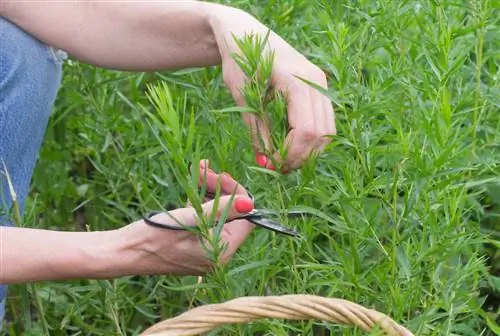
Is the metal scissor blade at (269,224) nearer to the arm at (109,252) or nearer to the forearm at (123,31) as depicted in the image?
the arm at (109,252)

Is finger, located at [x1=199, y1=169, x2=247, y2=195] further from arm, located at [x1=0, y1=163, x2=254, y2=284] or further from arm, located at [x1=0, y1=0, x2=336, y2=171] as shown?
arm, located at [x1=0, y1=0, x2=336, y2=171]

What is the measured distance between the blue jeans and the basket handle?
47cm

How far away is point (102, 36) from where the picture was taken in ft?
6.40

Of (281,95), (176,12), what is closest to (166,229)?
(281,95)

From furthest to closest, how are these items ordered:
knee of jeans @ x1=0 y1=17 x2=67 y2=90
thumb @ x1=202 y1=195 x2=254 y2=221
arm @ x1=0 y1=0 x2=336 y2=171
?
knee of jeans @ x1=0 y1=17 x2=67 y2=90 → arm @ x1=0 y1=0 x2=336 y2=171 → thumb @ x1=202 y1=195 x2=254 y2=221

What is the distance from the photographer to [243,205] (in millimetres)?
1436

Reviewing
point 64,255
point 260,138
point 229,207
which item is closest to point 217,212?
point 229,207

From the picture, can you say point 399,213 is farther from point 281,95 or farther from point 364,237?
point 281,95

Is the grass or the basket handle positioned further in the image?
the grass

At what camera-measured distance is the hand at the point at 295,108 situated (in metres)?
1.49

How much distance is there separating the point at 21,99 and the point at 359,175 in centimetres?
65

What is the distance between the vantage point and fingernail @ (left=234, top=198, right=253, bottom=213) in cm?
143

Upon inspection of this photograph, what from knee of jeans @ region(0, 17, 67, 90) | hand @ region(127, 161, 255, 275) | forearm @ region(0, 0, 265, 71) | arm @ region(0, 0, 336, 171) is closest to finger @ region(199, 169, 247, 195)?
hand @ region(127, 161, 255, 275)

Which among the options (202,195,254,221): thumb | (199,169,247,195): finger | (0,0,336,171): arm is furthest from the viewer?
(0,0,336,171): arm
